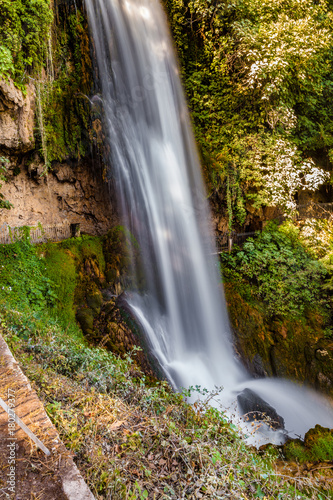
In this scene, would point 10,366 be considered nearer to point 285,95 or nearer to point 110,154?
point 110,154

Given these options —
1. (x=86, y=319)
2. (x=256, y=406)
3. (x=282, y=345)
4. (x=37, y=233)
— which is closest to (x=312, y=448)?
(x=256, y=406)

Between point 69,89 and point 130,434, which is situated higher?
point 69,89

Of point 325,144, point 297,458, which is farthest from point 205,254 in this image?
point 325,144

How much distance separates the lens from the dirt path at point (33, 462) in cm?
174

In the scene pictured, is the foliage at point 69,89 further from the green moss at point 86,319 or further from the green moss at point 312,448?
the green moss at point 312,448

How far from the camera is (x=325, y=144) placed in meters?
12.9

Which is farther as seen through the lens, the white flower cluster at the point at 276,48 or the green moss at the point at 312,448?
the white flower cluster at the point at 276,48

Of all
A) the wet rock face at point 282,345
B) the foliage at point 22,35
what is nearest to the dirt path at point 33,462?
the foliage at point 22,35

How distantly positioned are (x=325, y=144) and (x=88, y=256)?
11.7 m

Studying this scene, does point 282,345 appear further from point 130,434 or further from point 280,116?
point 280,116

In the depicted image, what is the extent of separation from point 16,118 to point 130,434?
7.73m

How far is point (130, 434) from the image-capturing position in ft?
8.18

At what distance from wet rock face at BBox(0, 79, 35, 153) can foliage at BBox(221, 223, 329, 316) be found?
24.5 ft

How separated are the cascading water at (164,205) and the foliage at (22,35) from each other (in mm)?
1970
